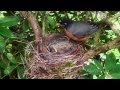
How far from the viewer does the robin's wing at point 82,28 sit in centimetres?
167

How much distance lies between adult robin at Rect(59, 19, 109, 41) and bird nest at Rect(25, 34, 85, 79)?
2.1 inches

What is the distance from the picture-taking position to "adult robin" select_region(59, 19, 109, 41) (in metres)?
1.67

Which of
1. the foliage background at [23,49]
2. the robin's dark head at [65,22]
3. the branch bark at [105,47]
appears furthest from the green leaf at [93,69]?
the robin's dark head at [65,22]

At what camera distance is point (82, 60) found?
1.48 metres

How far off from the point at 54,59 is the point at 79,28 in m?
0.25

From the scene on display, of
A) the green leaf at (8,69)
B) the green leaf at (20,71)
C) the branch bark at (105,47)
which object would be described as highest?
the branch bark at (105,47)

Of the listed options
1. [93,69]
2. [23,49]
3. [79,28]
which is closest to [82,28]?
[79,28]

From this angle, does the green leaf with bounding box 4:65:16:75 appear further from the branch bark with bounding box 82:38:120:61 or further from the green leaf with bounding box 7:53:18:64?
the branch bark with bounding box 82:38:120:61

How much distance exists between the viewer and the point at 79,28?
1.73 m

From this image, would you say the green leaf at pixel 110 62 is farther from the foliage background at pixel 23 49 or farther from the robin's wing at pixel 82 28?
the robin's wing at pixel 82 28
